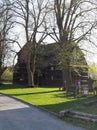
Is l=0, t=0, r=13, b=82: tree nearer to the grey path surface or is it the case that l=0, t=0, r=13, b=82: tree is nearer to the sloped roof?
the sloped roof

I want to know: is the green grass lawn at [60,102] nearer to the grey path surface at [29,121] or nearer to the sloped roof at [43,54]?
the grey path surface at [29,121]

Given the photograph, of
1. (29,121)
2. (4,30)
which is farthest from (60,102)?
(4,30)

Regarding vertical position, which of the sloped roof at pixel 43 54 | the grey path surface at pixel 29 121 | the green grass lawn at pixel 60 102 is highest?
the sloped roof at pixel 43 54

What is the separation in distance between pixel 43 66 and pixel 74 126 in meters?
47.4

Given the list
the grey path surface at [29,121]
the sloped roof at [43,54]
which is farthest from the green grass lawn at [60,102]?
the sloped roof at [43,54]

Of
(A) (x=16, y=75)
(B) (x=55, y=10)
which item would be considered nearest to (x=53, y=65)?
(A) (x=16, y=75)

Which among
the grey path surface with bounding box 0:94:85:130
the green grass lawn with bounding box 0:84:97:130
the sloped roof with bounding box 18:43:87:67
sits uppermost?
the sloped roof with bounding box 18:43:87:67

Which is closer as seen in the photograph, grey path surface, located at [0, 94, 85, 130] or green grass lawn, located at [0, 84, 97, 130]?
grey path surface, located at [0, 94, 85, 130]

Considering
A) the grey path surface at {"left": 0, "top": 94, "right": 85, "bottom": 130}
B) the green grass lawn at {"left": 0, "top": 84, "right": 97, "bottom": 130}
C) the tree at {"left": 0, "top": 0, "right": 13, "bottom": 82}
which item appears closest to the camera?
the grey path surface at {"left": 0, "top": 94, "right": 85, "bottom": 130}

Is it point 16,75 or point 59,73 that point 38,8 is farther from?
point 16,75

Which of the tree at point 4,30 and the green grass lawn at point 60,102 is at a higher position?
the tree at point 4,30

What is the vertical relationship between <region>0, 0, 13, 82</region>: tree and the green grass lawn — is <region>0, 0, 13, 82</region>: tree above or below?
above

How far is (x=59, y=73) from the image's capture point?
201 ft

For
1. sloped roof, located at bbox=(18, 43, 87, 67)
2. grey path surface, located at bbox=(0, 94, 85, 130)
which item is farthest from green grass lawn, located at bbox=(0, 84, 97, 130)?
sloped roof, located at bbox=(18, 43, 87, 67)
